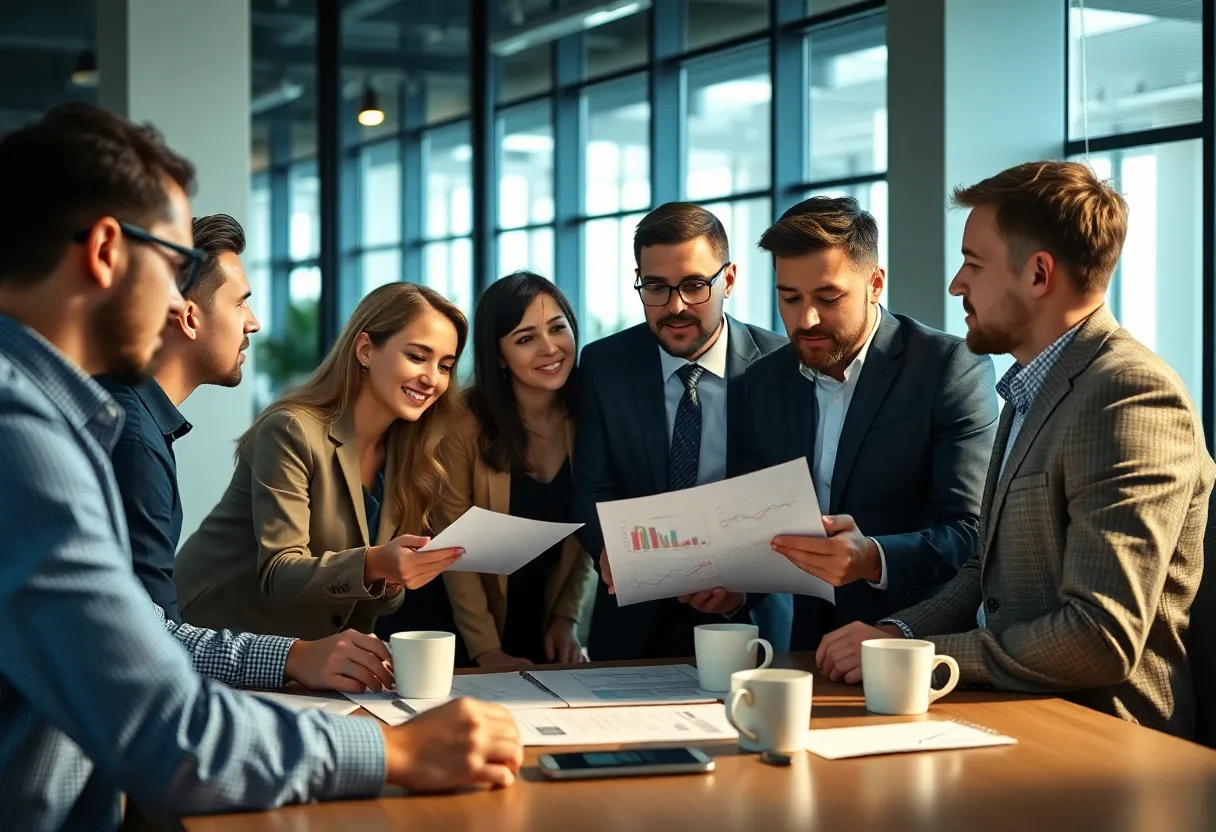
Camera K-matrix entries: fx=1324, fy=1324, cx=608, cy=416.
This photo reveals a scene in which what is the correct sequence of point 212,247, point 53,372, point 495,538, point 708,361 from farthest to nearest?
1. point 708,361
2. point 212,247
3. point 495,538
4. point 53,372

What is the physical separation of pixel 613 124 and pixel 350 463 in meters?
6.94

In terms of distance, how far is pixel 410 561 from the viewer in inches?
99.7

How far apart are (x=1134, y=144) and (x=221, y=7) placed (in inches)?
174

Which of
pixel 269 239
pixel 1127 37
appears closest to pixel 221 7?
pixel 1127 37

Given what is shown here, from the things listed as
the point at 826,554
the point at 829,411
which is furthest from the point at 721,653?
the point at 829,411

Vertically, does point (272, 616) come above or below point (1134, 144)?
below

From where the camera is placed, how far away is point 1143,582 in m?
2.03

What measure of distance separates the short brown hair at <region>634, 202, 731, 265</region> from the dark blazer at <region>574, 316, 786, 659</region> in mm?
252

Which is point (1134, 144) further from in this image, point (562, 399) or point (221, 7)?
point (221, 7)

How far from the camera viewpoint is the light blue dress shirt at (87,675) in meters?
1.31

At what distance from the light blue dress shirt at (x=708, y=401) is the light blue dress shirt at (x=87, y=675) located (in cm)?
182

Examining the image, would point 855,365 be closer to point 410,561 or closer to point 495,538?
point 495,538

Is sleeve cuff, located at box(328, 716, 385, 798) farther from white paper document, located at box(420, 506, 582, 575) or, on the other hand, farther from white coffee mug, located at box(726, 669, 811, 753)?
white paper document, located at box(420, 506, 582, 575)

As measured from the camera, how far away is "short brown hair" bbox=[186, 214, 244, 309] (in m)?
2.79
